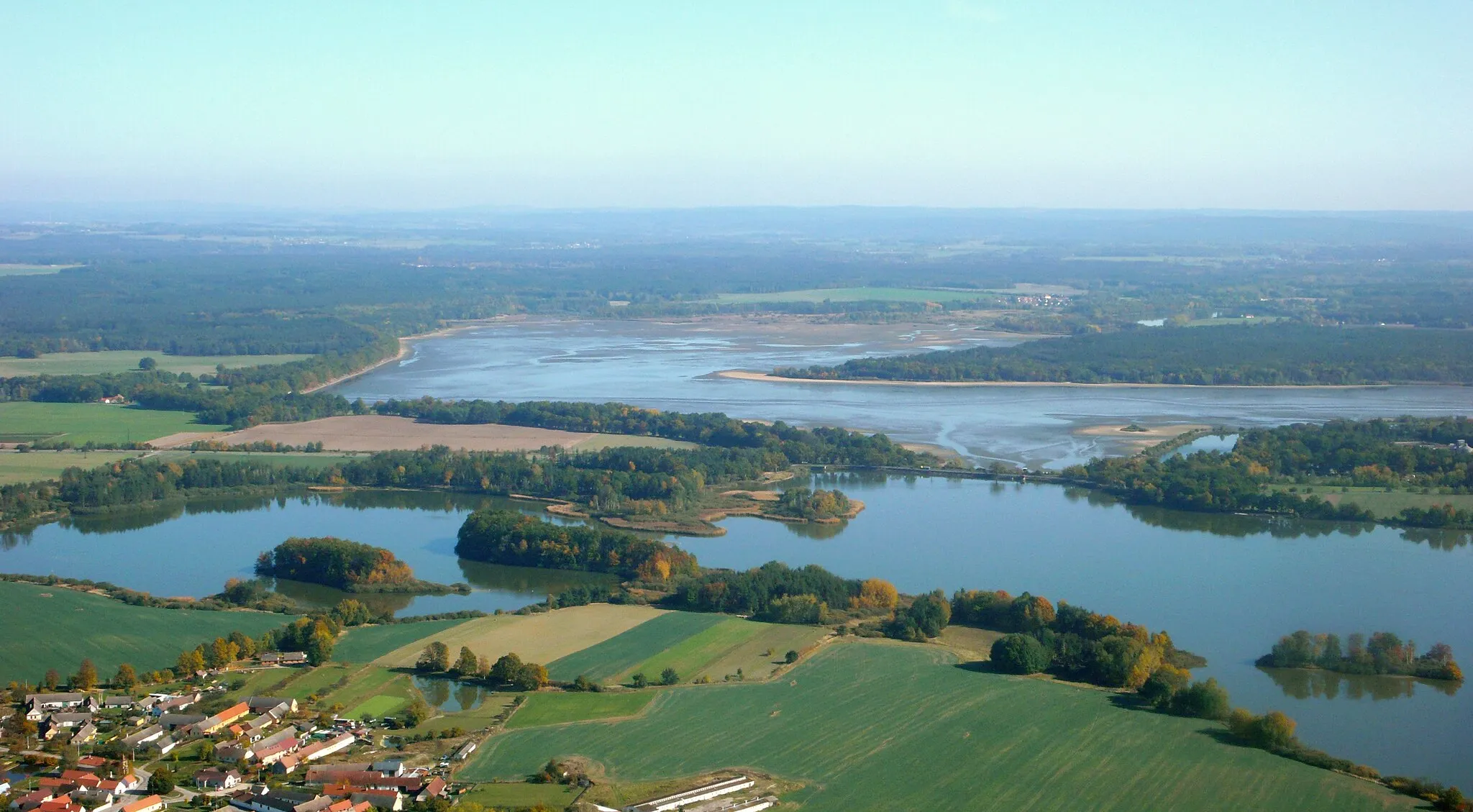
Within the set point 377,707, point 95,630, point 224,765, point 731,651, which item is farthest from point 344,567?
point 224,765

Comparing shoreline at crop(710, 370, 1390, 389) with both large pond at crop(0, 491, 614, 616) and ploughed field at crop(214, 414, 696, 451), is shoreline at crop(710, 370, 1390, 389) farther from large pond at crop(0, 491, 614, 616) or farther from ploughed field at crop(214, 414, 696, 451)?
large pond at crop(0, 491, 614, 616)

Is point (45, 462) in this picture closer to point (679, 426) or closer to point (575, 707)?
point (679, 426)

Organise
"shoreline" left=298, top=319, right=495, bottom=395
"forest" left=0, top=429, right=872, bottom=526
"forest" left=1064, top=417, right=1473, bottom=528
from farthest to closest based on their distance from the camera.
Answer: "shoreline" left=298, top=319, right=495, bottom=395
"forest" left=0, top=429, right=872, bottom=526
"forest" left=1064, top=417, right=1473, bottom=528

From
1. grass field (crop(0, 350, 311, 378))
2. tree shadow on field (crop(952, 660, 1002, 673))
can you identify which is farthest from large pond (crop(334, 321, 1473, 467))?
tree shadow on field (crop(952, 660, 1002, 673))

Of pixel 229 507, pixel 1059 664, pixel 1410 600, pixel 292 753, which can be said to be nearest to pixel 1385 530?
pixel 1410 600

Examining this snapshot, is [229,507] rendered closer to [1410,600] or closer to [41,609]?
[41,609]

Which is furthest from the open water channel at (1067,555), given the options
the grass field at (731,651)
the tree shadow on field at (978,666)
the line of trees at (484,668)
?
the line of trees at (484,668)
